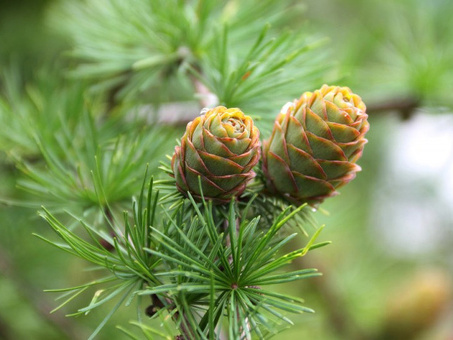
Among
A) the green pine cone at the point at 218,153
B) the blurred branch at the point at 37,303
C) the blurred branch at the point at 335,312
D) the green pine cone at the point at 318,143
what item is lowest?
the blurred branch at the point at 37,303

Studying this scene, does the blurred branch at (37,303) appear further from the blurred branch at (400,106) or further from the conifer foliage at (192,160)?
the blurred branch at (400,106)

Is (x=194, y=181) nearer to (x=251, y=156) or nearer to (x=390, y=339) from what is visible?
(x=251, y=156)

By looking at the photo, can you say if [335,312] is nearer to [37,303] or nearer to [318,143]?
[37,303]

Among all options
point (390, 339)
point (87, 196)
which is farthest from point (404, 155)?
point (87, 196)

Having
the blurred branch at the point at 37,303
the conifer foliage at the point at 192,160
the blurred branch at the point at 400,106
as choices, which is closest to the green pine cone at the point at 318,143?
the conifer foliage at the point at 192,160

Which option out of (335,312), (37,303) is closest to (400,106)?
(335,312)

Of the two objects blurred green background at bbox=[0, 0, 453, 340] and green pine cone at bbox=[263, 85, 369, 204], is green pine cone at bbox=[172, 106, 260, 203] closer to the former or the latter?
green pine cone at bbox=[263, 85, 369, 204]
